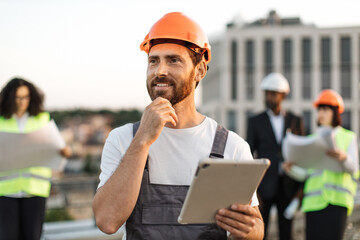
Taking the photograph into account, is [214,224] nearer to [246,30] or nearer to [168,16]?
[168,16]

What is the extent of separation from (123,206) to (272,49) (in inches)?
2397

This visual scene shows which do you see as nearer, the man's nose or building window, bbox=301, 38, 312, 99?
the man's nose

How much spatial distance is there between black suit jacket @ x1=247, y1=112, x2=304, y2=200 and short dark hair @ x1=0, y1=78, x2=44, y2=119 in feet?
8.32

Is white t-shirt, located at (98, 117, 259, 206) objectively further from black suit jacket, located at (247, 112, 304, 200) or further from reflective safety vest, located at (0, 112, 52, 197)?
black suit jacket, located at (247, 112, 304, 200)

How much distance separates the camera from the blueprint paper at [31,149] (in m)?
4.08

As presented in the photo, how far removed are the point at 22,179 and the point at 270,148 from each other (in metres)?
2.90

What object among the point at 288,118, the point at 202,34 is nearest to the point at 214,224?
the point at 202,34

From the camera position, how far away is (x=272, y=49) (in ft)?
199

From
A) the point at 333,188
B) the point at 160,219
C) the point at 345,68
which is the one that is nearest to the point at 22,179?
the point at 160,219

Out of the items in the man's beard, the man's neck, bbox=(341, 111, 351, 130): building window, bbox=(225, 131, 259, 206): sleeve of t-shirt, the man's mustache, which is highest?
the man's mustache

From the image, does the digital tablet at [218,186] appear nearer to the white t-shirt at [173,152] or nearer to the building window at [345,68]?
the white t-shirt at [173,152]

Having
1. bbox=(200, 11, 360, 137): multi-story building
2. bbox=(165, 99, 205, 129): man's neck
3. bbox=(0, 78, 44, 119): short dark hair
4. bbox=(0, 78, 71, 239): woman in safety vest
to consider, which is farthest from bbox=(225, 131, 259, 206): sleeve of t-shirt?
bbox=(200, 11, 360, 137): multi-story building

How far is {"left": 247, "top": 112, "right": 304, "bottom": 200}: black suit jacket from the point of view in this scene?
5559 millimetres

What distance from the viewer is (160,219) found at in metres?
1.83
